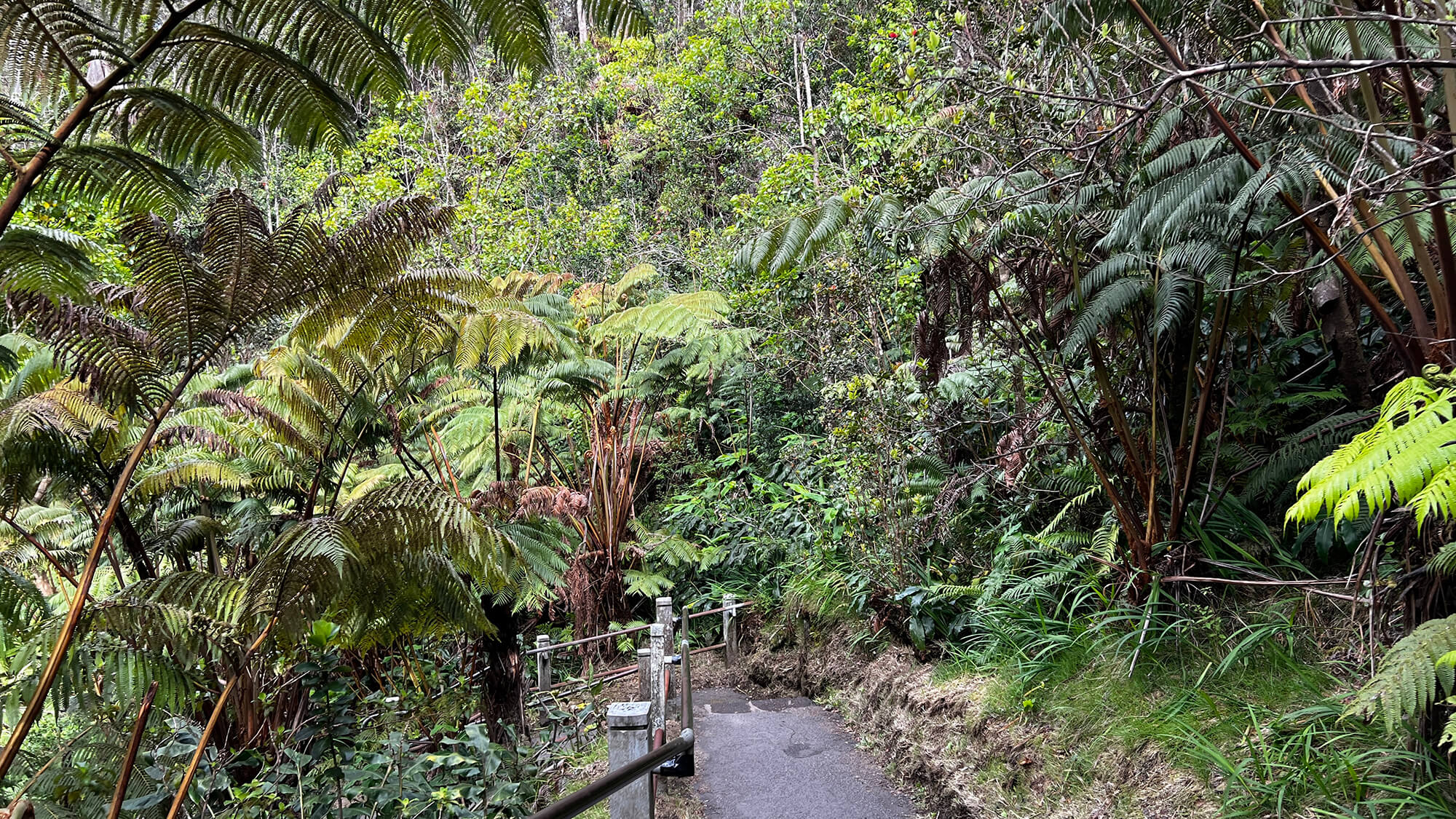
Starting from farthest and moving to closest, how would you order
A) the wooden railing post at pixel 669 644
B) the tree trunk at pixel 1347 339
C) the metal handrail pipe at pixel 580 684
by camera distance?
the metal handrail pipe at pixel 580 684 → the wooden railing post at pixel 669 644 → the tree trunk at pixel 1347 339

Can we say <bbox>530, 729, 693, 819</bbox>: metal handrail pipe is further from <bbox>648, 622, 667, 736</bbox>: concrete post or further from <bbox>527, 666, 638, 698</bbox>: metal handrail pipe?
<bbox>527, 666, 638, 698</bbox>: metal handrail pipe

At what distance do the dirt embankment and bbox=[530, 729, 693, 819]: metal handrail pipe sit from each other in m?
1.71

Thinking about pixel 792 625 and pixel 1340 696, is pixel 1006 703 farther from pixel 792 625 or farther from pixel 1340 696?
pixel 792 625

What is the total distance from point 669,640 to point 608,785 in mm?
3824

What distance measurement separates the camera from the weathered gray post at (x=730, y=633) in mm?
8297

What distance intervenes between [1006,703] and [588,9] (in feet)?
11.3

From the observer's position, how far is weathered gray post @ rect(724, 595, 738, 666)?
830 cm

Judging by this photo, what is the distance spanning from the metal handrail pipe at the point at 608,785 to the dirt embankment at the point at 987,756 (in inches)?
67.2

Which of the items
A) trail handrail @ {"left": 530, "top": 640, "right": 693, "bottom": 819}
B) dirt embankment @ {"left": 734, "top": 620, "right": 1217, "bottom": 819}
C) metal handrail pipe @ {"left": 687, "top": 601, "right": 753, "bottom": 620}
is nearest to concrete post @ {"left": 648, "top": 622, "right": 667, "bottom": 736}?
dirt embankment @ {"left": 734, "top": 620, "right": 1217, "bottom": 819}

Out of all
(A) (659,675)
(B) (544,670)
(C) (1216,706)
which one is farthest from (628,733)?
(B) (544,670)

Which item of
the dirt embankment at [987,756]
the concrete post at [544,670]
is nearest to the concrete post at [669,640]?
the concrete post at [544,670]

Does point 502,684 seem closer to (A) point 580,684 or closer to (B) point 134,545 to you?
(B) point 134,545

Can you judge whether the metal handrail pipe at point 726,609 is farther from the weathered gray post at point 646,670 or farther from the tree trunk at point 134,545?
the tree trunk at point 134,545

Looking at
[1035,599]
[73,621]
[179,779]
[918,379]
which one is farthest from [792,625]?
[73,621]
